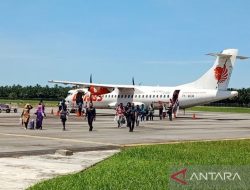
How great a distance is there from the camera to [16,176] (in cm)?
1209

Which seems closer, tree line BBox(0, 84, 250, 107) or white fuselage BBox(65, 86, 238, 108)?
white fuselage BBox(65, 86, 238, 108)

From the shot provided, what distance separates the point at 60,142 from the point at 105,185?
10.9 meters

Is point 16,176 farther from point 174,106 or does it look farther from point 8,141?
point 174,106

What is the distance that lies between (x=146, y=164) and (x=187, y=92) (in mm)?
39812

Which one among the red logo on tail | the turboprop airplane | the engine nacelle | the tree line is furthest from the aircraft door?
the tree line

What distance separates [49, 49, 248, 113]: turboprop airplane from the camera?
52.8 m

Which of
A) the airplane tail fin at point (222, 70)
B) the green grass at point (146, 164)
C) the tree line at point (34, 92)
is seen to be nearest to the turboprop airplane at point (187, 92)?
the airplane tail fin at point (222, 70)

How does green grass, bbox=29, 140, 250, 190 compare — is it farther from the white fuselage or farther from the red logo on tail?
the red logo on tail

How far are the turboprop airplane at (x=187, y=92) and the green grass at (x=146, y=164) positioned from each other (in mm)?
31444

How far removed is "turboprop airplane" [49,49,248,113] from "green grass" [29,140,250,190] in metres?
31.4

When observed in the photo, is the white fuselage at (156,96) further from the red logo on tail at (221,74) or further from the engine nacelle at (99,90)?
the red logo on tail at (221,74)

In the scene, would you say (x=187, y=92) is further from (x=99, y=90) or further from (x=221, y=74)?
(x=99, y=90)

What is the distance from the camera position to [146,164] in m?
14.2

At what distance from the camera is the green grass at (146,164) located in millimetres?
10875
